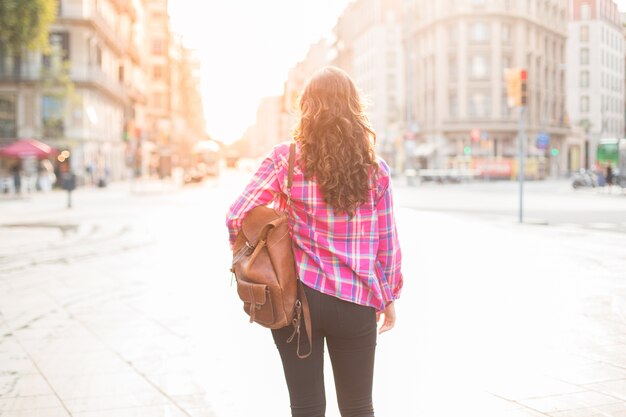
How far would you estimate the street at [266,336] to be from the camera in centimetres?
493

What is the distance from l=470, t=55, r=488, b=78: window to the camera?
243 ft

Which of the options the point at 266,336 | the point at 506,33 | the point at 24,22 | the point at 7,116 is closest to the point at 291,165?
the point at 266,336

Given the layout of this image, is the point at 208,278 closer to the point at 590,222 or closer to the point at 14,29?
the point at 590,222

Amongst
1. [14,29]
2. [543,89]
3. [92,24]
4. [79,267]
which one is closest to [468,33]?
[543,89]

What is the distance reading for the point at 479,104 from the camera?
2904 inches

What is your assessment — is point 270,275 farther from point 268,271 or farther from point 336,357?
point 336,357

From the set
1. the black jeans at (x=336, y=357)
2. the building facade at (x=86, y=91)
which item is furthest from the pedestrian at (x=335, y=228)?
the building facade at (x=86, y=91)

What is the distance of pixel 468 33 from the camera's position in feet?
244

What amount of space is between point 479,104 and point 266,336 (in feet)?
227

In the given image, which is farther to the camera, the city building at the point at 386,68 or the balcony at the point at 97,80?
the city building at the point at 386,68

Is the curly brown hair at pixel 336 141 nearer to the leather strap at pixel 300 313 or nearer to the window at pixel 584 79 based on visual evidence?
the leather strap at pixel 300 313

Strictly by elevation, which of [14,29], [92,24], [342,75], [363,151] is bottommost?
[363,151]

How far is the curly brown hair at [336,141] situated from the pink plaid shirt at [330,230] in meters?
0.05

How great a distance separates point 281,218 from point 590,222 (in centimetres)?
1770
